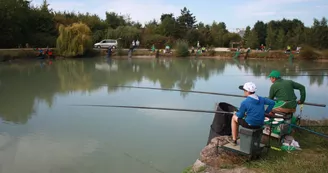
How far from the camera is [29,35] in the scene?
25.1 metres

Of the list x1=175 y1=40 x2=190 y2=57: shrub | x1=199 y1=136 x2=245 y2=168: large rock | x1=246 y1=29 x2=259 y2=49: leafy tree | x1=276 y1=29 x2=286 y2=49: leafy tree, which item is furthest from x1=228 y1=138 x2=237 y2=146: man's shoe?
x1=246 y1=29 x2=259 y2=49: leafy tree

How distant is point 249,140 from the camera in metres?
3.18

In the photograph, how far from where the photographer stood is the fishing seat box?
10.3 ft

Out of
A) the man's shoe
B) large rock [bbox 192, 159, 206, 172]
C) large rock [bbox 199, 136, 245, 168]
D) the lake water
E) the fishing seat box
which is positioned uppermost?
the fishing seat box

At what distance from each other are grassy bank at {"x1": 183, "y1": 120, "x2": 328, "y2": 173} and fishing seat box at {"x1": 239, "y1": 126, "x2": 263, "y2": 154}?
166 millimetres

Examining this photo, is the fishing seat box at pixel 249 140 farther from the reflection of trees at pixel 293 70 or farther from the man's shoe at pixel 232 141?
the reflection of trees at pixel 293 70

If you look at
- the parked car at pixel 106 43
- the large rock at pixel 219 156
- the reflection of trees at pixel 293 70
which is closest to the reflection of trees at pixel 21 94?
the large rock at pixel 219 156

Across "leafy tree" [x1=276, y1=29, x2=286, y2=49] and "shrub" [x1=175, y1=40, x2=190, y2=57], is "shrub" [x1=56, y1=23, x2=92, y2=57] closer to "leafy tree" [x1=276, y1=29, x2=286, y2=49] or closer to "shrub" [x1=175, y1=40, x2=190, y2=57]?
"shrub" [x1=175, y1=40, x2=190, y2=57]

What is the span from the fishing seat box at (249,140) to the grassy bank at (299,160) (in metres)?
0.17

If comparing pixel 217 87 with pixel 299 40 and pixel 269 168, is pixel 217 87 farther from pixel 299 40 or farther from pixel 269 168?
Result: pixel 299 40

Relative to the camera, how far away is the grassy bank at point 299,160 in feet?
9.92

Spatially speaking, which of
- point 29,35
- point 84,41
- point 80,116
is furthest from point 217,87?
point 29,35

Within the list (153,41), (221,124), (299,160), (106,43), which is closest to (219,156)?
(221,124)

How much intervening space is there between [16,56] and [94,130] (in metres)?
16.7
